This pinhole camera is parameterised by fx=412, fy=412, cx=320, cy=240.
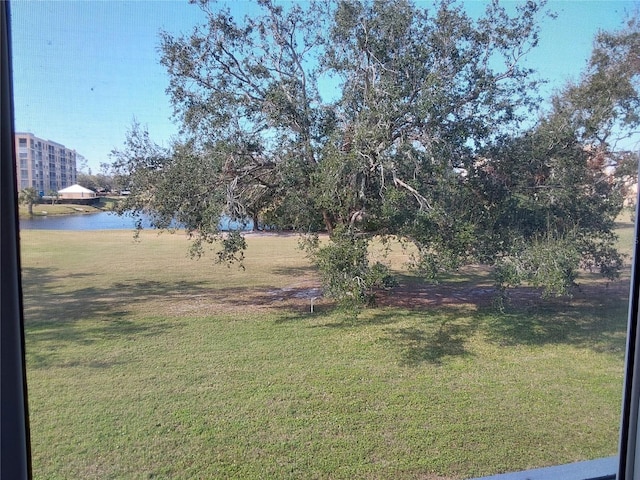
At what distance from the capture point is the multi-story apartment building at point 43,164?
3.01ft

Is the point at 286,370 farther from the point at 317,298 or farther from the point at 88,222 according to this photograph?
the point at 88,222

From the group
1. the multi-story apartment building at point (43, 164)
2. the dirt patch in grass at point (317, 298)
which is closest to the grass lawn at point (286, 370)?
the dirt patch in grass at point (317, 298)

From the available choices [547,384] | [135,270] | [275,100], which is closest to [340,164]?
[275,100]

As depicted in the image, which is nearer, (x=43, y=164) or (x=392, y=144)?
(x=43, y=164)

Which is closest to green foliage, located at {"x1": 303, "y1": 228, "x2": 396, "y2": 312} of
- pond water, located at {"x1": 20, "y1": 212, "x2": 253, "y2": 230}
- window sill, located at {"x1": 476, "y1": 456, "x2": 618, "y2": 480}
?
pond water, located at {"x1": 20, "y1": 212, "x2": 253, "y2": 230}

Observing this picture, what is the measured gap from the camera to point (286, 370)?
1451mm

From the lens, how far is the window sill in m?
1.14

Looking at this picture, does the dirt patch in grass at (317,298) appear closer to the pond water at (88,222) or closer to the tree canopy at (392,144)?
the tree canopy at (392,144)

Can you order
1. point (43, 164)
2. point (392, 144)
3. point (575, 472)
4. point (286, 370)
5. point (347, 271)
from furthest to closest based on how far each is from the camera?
point (347, 271) < point (392, 144) < point (286, 370) < point (575, 472) < point (43, 164)

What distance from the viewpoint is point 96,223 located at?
132 cm

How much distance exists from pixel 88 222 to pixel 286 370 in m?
0.81

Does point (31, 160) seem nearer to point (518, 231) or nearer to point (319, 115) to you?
point (319, 115)

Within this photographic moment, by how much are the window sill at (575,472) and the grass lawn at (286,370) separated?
0.12 ft

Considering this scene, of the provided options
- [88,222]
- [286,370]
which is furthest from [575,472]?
[88,222]
